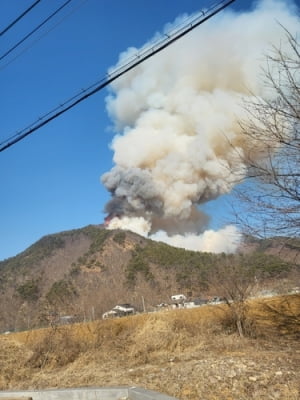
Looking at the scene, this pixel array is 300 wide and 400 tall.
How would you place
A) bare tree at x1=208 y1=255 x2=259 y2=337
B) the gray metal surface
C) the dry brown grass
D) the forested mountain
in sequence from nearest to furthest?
the gray metal surface → the dry brown grass → bare tree at x1=208 y1=255 x2=259 y2=337 → the forested mountain

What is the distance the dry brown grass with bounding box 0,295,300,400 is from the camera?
17.9 feet

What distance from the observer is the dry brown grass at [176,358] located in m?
5.45

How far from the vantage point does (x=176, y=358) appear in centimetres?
824

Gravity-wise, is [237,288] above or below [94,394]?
above

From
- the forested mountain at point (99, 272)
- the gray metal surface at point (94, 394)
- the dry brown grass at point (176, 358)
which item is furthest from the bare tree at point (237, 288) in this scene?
the gray metal surface at point (94, 394)

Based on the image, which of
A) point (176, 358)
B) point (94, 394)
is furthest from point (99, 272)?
point (94, 394)

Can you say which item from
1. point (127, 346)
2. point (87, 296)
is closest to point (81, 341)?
point (127, 346)

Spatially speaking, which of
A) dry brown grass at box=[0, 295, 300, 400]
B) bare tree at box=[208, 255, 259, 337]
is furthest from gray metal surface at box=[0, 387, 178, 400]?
bare tree at box=[208, 255, 259, 337]

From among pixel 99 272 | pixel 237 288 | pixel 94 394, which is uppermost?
pixel 99 272

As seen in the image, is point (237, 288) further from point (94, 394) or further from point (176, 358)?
point (94, 394)

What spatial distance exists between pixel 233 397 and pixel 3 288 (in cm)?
7657

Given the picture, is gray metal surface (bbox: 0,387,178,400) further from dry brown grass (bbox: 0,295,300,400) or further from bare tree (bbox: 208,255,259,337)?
bare tree (bbox: 208,255,259,337)

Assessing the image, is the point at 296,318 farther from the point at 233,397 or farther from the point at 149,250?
the point at 149,250

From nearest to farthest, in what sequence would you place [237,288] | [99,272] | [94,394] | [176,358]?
1. [94,394]
2. [176,358]
3. [237,288]
4. [99,272]
